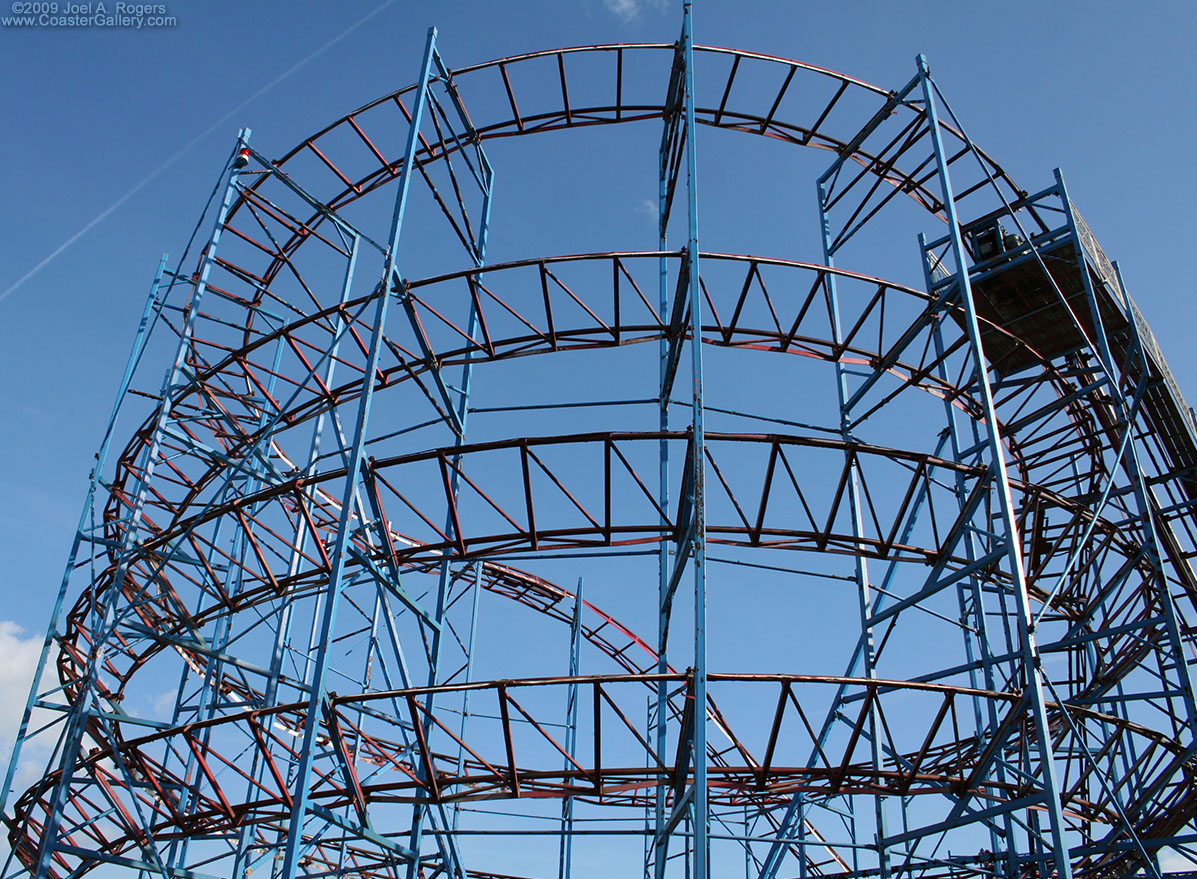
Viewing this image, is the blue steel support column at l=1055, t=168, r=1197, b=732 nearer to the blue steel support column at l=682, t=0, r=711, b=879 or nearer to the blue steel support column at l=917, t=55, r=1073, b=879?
the blue steel support column at l=917, t=55, r=1073, b=879

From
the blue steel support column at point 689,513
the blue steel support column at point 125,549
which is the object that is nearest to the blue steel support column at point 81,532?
the blue steel support column at point 125,549

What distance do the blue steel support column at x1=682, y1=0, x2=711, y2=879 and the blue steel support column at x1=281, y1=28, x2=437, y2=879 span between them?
363 cm

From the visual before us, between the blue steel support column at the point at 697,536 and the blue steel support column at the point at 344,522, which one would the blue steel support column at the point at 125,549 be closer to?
the blue steel support column at the point at 344,522

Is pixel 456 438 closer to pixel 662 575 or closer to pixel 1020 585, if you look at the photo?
pixel 662 575

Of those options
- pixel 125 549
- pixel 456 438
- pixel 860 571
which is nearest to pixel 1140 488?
pixel 860 571

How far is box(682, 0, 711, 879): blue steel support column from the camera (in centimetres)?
775

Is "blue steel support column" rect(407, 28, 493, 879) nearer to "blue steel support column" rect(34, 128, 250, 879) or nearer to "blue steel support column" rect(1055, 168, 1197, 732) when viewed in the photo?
"blue steel support column" rect(34, 128, 250, 879)

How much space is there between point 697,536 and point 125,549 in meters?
8.76

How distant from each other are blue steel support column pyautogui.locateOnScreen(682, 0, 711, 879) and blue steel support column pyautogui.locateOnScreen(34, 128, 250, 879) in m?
8.11

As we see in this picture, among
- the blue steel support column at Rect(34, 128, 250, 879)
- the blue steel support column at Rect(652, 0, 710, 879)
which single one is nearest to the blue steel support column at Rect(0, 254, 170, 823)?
the blue steel support column at Rect(34, 128, 250, 879)

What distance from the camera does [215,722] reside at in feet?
34.1

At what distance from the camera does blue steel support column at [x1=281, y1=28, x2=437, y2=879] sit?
8547mm

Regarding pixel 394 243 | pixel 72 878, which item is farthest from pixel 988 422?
pixel 72 878

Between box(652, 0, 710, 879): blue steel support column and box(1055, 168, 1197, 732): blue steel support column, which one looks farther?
box(1055, 168, 1197, 732): blue steel support column
